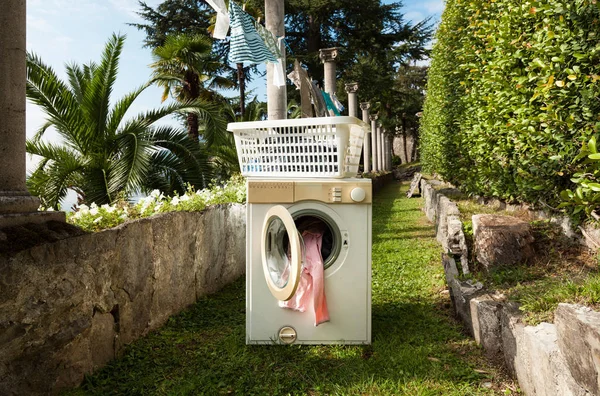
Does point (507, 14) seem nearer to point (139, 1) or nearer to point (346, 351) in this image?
point (346, 351)

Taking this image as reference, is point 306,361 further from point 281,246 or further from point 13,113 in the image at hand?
point 13,113

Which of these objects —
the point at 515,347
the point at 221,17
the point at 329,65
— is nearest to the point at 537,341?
the point at 515,347

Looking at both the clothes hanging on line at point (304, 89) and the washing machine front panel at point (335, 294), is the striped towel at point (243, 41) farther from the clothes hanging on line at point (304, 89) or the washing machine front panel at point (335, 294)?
the washing machine front panel at point (335, 294)

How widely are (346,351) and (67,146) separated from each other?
26.4 ft

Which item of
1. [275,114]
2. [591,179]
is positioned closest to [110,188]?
[275,114]

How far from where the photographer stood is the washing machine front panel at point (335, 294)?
3566 mm

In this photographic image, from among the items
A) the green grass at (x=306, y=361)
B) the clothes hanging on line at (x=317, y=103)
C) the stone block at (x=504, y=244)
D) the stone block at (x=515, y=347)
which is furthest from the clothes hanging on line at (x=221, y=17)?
the stone block at (x=515, y=347)

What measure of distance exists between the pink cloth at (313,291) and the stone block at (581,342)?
167cm

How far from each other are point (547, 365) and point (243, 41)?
356cm

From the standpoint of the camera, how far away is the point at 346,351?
3508mm

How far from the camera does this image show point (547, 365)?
237 centimetres

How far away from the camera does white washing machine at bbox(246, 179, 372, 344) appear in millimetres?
3531

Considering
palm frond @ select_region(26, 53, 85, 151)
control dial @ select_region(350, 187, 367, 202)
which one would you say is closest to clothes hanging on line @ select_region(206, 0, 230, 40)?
Answer: control dial @ select_region(350, 187, 367, 202)

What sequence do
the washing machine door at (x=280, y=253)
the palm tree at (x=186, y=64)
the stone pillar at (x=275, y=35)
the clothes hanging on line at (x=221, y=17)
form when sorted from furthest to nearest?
the palm tree at (x=186, y=64), the stone pillar at (x=275, y=35), the clothes hanging on line at (x=221, y=17), the washing machine door at (x=280, y=253)
